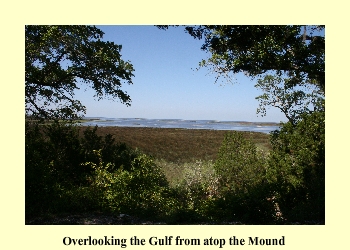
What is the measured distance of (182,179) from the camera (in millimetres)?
8062

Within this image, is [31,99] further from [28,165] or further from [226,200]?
[226,200]

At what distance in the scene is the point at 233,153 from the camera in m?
7.65

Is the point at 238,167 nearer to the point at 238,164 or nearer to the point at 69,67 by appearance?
the point at 238,164

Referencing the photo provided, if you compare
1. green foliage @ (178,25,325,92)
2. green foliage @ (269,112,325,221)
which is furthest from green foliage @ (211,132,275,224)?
green foliage @ (178,25,325,92)

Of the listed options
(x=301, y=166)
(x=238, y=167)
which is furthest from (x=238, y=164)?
(x=301, y=166)

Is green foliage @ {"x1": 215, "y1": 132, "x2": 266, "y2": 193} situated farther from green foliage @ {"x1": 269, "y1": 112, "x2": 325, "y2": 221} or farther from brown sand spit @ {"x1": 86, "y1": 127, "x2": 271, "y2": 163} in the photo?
green foliage @ {"x1": 269, "y1": 112, "x2": 325, "y2": 221}

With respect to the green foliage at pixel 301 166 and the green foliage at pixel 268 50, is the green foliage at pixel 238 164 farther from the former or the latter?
the green foliage at pixel 268 50

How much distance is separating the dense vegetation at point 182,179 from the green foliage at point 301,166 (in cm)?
2

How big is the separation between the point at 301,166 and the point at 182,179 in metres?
2.64

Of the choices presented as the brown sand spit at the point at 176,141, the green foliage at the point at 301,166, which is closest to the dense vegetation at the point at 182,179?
the green foliage at the point at 301,166

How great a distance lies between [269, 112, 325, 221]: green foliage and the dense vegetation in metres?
0.02

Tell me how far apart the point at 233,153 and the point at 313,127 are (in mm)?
1743

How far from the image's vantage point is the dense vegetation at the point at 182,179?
20.2 ft
